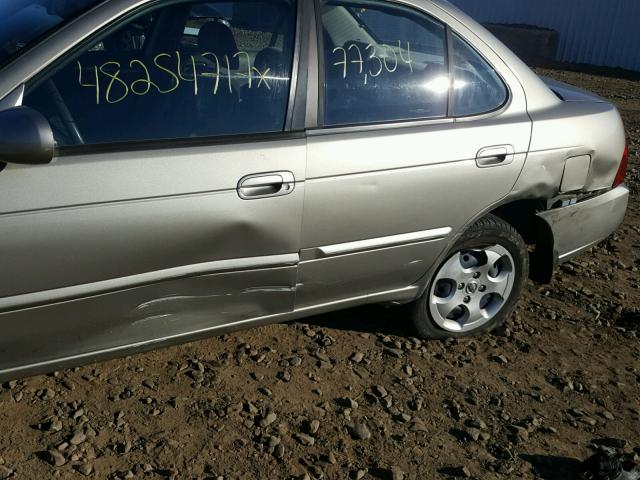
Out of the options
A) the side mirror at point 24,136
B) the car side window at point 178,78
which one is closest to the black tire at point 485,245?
the car side window at point 178,78

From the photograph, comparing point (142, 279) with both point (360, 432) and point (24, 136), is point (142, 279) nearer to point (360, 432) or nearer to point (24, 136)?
point (24, 136)

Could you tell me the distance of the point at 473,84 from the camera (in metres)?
3.55

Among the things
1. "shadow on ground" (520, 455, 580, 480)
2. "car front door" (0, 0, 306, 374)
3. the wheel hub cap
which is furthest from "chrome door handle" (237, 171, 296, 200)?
"shadow on ground" (520, 455, 580, 480)

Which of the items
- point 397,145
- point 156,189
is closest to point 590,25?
point 397,145

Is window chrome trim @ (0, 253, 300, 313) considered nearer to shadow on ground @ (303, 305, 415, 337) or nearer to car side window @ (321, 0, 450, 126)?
car side window @ (321, 0, 450, 126)

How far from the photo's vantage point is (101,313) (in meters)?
2.81

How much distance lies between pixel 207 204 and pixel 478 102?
145cm

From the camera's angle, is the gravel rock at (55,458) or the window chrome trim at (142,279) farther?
the gravel rock at (55,458)

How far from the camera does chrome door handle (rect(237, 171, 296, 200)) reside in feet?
9.48

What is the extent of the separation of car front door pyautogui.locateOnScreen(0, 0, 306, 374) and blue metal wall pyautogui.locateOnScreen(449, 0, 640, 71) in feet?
45.9

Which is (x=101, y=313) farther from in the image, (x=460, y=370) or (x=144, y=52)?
(x=460, y=370)

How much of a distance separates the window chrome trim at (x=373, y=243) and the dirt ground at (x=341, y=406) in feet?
2.00

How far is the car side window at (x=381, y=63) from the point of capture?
10.5ft

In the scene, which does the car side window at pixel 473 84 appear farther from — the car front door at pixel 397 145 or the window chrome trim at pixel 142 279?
the window chrome trim at pixel 142 279
